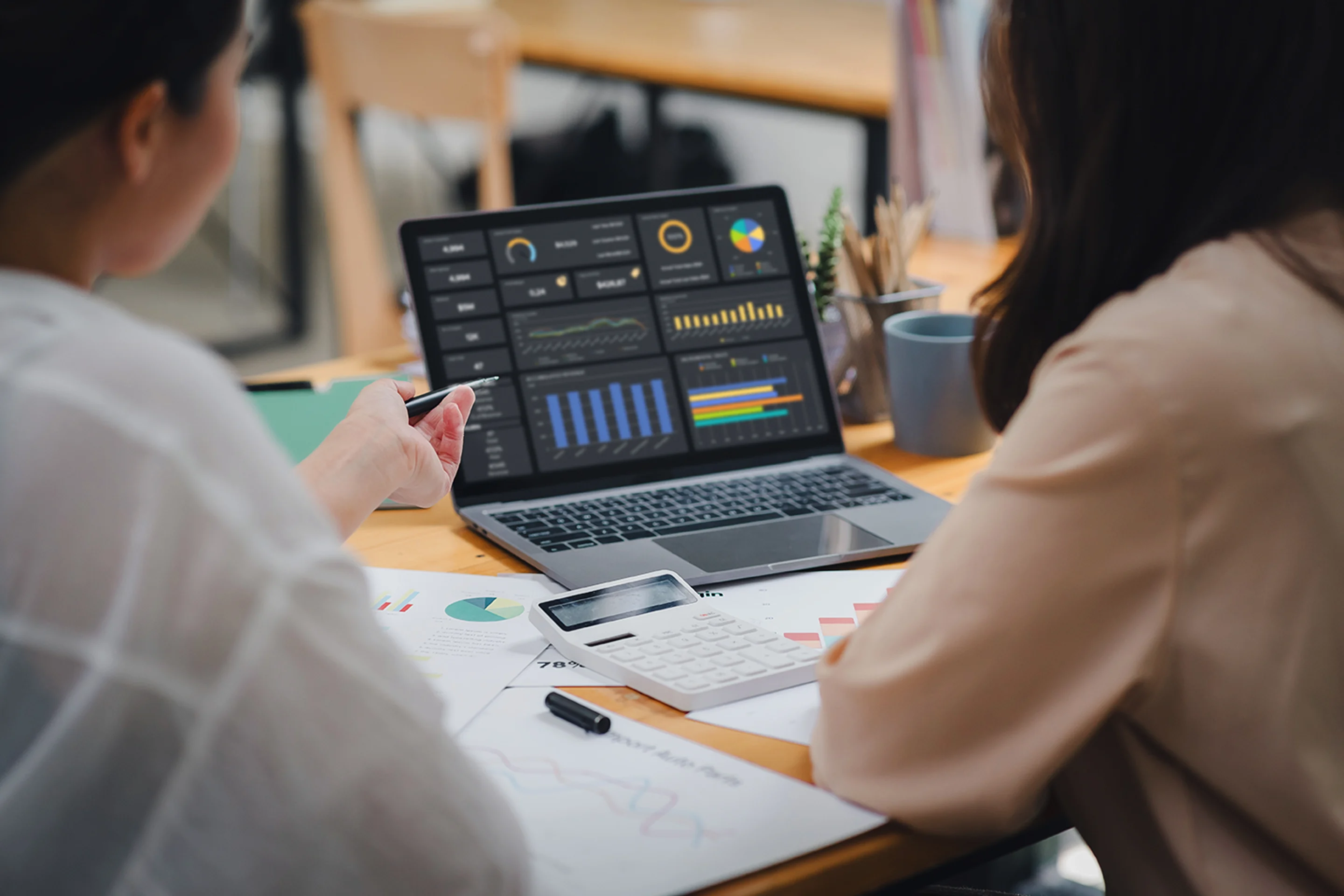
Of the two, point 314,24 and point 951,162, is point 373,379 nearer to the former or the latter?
point 951,162

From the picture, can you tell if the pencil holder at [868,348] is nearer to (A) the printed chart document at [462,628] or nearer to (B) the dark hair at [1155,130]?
(A) the printed chart document at [462,628]

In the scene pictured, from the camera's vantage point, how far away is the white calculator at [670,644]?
856 millimetres

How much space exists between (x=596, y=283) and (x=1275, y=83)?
2.36 feet

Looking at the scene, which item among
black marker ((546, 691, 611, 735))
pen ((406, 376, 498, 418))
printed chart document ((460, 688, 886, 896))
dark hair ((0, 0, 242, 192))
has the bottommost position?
printed chart document ((460, 688, 886, 896))

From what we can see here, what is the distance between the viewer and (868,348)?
4.71 feet

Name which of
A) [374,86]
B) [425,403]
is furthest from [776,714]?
[374,86]

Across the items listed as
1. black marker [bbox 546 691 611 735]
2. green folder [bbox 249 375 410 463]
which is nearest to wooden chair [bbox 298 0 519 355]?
green folder [bbox 249 375 410 463]

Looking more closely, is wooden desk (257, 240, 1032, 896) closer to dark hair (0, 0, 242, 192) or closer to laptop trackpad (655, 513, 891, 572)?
laptop trackpad (655, 513, 891, 572)

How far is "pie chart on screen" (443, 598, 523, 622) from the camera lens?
98cm

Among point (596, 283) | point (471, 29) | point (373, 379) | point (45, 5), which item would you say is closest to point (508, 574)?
point (596, 283)

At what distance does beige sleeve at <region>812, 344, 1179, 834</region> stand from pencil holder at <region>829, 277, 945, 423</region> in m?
0.72

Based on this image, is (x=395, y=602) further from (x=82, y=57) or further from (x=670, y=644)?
(x=82, y=57)

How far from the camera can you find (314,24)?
8.53 feet

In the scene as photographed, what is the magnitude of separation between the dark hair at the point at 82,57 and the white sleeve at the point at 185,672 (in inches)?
4.1
